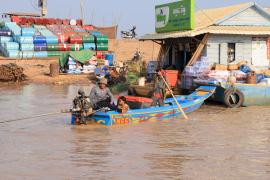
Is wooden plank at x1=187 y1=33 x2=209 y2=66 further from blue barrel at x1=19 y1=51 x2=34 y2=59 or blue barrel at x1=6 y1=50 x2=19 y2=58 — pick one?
blue barrel at x1=6 y1=50 x2=19 y2=58

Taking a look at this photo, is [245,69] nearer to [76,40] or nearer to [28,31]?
[76,40]

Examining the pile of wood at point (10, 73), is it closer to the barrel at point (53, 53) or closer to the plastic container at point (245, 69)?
the barrel at point (53, 53)

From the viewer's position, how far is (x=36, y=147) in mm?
9594

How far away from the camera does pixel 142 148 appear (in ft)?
31.5

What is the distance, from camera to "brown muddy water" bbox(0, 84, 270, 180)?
25.3 feet

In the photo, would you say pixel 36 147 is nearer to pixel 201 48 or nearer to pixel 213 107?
pixel 213 107

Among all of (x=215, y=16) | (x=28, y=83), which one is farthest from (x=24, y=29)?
(x=215, y=16)

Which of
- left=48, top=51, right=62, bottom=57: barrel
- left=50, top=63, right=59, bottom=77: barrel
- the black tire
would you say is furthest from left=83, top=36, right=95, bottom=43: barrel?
the black tire

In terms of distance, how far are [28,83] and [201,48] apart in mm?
10409

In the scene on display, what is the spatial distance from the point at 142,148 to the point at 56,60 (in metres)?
22.1

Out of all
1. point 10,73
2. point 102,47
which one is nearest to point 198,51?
point 10,73

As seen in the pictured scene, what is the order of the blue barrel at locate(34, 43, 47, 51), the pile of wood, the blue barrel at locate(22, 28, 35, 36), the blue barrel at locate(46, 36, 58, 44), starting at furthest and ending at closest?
the blue barrel at locate(22, 28, 35, 36)
the blue barrel at locate(46, 36, 58, 44)
the blue barrel at locate(34, 43, 47, 51)
the pile of wood

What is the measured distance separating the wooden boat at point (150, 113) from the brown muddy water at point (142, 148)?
22 centimetres

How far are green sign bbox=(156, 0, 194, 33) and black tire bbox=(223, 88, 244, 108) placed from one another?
124 inches
